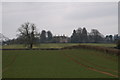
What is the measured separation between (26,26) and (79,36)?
67639mm

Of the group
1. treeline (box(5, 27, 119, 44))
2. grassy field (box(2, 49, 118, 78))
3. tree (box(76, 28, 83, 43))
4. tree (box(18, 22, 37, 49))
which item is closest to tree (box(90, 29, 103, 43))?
treeline (box(5, 27, 119, 44))

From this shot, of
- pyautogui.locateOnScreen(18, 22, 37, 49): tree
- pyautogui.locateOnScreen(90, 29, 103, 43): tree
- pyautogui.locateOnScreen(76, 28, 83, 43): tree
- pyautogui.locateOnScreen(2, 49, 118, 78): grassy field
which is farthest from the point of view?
pyautogui.locateOnScreen(76, 28, 83, 43): tree

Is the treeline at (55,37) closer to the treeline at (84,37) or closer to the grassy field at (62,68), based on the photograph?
the treeline at (84,37)

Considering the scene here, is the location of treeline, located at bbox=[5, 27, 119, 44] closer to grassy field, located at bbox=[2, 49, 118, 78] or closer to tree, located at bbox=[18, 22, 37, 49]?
tree, located at bbox=[18, 22, 37, 49]

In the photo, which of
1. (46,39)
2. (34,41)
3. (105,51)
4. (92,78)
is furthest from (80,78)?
(46,39)

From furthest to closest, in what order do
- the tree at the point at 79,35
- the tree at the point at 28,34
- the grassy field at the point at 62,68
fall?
the tree at the point at 79,35
the tree at the point at 28,34
the grassy field at the point at 62,68

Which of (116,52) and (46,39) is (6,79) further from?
(46,39)

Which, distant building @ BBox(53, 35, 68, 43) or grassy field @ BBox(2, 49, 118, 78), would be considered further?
distant building @ BBox(53, 35, 68, 43)

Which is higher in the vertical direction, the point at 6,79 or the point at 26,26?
the point at 26,26

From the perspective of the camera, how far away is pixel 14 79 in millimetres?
13570

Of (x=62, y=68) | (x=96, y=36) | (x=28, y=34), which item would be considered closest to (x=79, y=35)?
(x=96, y=36)

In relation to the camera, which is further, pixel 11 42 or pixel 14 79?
pixel 11 42

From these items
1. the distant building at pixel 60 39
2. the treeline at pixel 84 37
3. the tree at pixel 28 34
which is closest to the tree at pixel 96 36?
the treeline at pixel 84 37

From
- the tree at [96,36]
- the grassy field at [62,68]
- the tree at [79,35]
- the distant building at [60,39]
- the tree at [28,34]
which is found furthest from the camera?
the distant building at [60,39]
